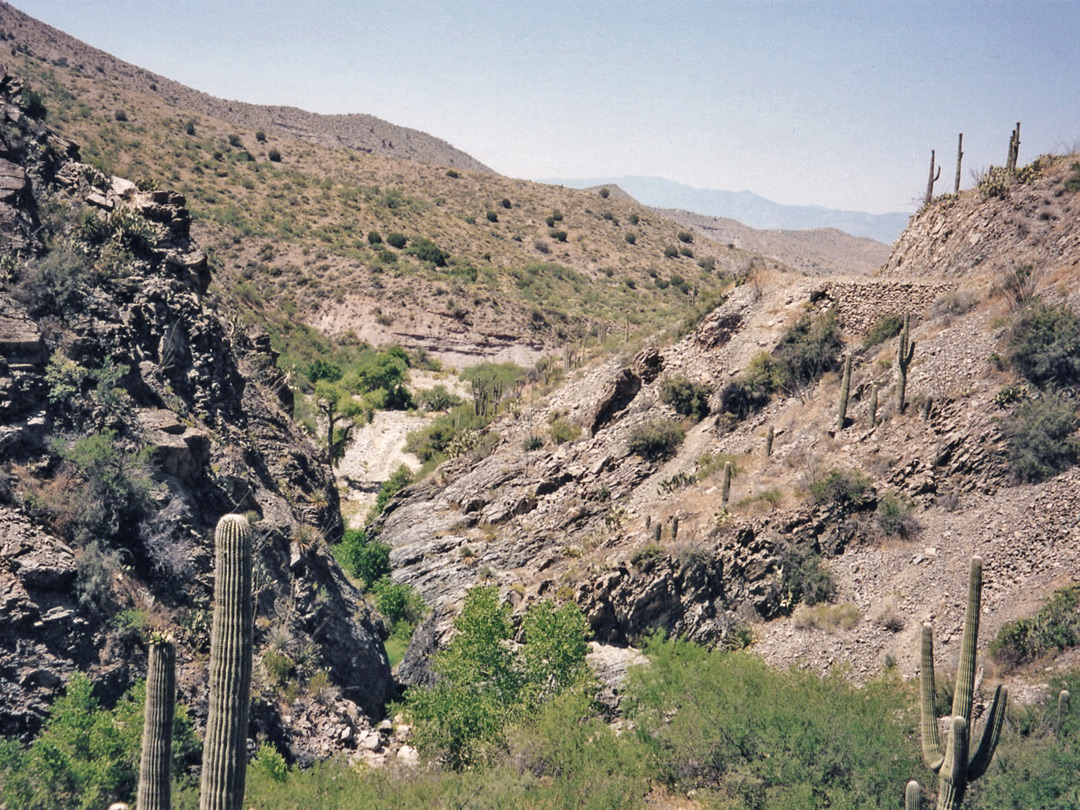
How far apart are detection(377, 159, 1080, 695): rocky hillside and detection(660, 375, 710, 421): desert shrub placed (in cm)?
16

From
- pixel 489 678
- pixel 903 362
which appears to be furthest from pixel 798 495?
pixel 489 678

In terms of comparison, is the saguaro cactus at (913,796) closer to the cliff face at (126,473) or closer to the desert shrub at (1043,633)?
the desert shrub at (1043,633)

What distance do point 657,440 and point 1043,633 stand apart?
46.6 feet

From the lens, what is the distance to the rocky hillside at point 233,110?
85.7 meters

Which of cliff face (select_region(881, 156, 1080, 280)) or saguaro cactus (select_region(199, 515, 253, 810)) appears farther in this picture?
cliff face (select_region(881, 156, 1080, 280))

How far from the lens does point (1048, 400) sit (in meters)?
20.8

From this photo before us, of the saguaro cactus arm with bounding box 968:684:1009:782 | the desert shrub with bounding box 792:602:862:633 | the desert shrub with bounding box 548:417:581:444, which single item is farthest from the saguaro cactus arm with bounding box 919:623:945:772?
the desert shrub with bounding box 548:417:581:444

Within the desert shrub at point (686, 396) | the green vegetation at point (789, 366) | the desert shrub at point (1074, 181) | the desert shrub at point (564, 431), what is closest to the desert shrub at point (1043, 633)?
the green vegetation at point (789, 366)

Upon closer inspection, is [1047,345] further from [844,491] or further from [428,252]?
[428,252]

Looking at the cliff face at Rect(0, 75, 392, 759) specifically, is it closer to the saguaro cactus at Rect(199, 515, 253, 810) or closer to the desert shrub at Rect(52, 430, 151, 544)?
the desert shrub at Rect(52, 430, 151, 544)

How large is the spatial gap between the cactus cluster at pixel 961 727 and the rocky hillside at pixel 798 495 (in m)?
5.60

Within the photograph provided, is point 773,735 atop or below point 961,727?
below

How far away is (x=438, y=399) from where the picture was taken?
47719mm

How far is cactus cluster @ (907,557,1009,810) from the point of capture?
1190 centimetres
